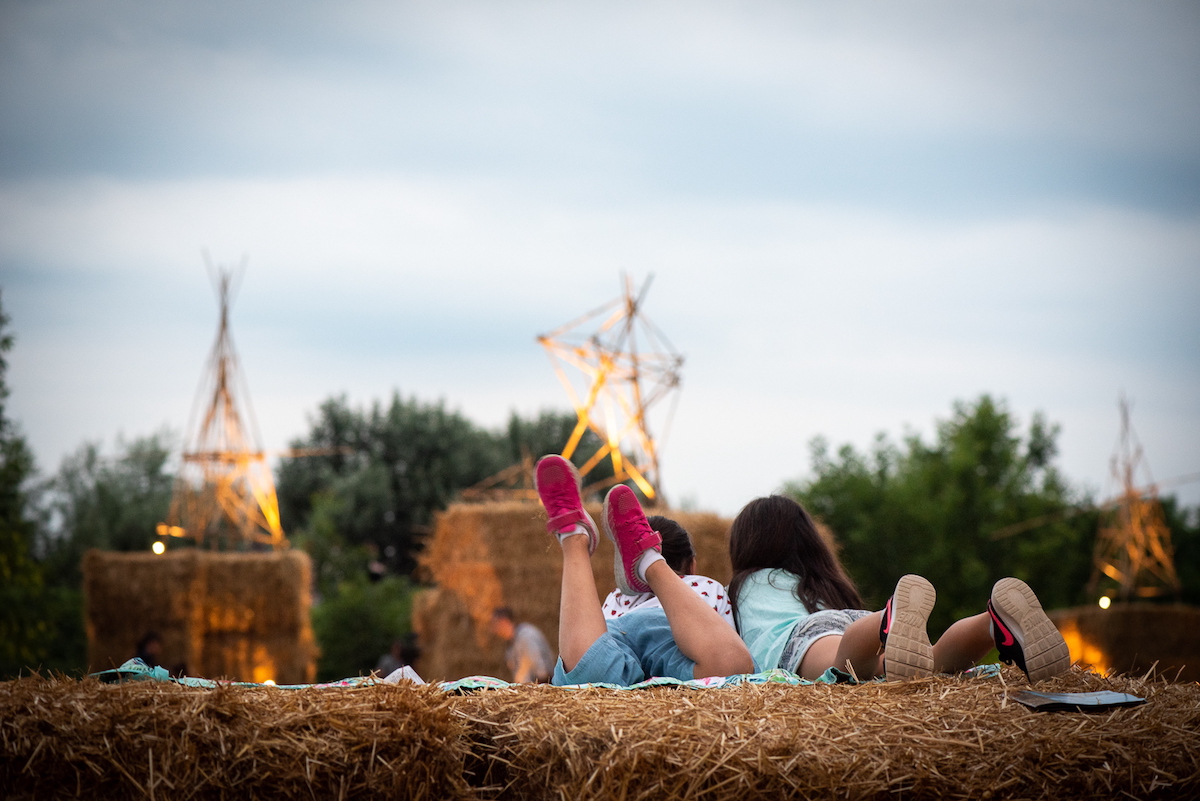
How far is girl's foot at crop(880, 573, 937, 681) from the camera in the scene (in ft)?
8.16

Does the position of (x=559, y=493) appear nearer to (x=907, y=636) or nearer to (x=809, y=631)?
(x=809, y=631)

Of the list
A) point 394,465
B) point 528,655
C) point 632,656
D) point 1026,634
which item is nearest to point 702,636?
point 632,656

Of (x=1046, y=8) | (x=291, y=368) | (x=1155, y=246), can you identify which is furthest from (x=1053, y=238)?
(x=291, y=368)

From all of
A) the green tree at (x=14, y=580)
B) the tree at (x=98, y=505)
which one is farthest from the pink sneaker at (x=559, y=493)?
the tree at (x=98, y=505)

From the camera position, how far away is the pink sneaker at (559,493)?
3.30 metres

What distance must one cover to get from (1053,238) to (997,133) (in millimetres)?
3338

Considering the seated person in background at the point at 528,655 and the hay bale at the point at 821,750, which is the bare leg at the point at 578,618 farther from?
the seated person in background at the point at 528,655

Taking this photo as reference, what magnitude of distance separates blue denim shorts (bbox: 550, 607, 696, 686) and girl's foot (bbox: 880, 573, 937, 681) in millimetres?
711

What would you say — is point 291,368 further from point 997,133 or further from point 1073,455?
point 1073,455

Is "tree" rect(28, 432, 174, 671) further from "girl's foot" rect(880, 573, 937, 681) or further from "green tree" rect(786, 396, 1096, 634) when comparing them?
"girl's foot" rect(880, 573, 937, 681)

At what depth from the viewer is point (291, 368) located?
23.7m

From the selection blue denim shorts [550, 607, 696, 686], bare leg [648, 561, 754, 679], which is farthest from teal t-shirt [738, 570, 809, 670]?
bare leg [648, 561, 754, 679]

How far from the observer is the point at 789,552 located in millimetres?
3596

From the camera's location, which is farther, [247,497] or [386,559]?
[386,559]
